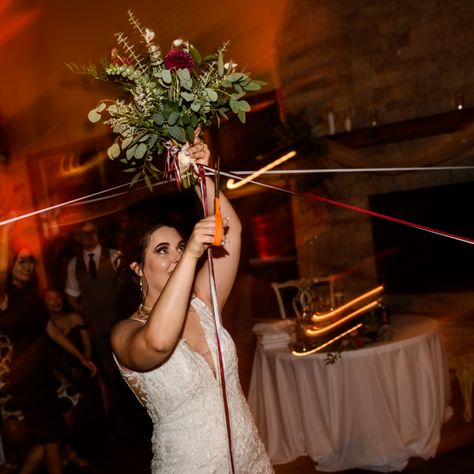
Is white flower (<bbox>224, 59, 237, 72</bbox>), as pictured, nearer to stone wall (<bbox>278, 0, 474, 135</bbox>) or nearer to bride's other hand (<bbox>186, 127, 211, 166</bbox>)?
bride's other hand (<bbox>186, 127, 211, 166</bbox>)

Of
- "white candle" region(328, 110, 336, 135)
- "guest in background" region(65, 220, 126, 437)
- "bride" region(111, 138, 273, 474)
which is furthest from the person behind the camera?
"white candle" region(328, 110, 336, 135)

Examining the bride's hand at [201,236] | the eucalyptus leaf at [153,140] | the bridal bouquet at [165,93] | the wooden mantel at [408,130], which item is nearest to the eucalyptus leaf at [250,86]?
the bridal bouquet at [165,93]

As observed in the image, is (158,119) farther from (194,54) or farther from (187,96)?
(194,54)

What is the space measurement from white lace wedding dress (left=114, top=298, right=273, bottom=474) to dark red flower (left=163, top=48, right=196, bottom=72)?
955 mm

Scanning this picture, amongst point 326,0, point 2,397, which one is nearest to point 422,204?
point 326,0

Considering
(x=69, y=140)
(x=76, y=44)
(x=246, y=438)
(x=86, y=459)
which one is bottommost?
(x=86, y=459)

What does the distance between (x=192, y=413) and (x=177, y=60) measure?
1.24 metres

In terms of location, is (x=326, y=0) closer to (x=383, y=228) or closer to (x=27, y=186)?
(x=383, y=228)

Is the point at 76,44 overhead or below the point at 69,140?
overhead

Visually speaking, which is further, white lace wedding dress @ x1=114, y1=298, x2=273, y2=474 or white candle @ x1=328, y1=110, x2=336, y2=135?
white candle @ x1=328, y1=110, x2=336, y2=135

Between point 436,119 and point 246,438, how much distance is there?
5.17m

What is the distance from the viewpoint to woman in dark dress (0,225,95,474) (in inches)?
161

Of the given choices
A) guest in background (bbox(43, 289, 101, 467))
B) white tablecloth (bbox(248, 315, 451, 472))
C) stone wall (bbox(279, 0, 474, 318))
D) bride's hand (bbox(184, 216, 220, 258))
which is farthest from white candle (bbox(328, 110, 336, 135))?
bride's hand (bbox(184, 216, 220, 258))

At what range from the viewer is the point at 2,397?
14.0ft
